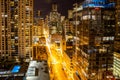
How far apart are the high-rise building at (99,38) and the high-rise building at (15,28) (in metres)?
30.9

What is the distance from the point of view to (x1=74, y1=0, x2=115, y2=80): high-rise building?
145 feet

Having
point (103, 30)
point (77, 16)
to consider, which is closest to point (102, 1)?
point (103, 30)

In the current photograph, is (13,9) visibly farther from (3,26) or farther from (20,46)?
(20,46)

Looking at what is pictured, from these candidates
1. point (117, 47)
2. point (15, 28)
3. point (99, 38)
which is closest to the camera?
point (99, 38)

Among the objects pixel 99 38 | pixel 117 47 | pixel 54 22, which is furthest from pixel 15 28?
pixel 54 22

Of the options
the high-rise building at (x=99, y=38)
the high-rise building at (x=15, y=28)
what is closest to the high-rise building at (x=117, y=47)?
the high-rise building at (x=99, y=38)

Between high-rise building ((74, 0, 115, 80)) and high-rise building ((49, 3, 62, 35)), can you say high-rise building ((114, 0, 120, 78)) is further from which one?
high-rise building ((49, 3, 62, 35))

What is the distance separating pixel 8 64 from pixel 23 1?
1834 centimetres

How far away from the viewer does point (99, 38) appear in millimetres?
44625

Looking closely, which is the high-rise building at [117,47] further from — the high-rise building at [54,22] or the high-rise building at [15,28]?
the high-rise building at [54,22]

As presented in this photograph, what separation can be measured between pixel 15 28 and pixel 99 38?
34.5m

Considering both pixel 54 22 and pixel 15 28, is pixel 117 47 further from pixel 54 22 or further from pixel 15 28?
pixel 54 22

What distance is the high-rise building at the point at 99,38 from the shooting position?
145 feet

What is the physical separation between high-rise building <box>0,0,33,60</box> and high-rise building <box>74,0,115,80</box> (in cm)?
3091
